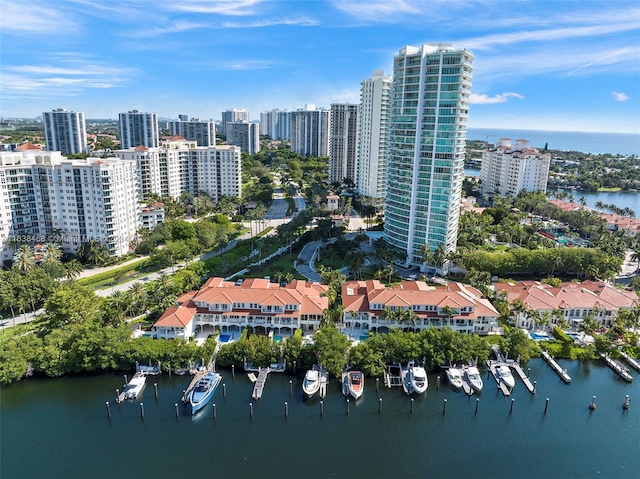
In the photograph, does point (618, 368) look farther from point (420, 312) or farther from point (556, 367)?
point (420, 312)

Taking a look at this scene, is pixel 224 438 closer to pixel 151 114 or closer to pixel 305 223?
pixel 305 223

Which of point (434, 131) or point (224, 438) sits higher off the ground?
point (434, 131)

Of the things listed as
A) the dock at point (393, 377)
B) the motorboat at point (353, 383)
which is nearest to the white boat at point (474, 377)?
the dock at point (393, 377)

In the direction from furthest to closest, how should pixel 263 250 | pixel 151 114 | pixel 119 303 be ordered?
pixel 151 114 < pixel 263 250 < pixel 119 303

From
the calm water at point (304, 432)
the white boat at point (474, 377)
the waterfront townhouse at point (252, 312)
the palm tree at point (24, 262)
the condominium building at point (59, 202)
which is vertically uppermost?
the condominium building at point (59, 202)

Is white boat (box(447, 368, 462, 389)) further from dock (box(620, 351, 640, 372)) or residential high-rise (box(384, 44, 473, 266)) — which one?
residential high-rise (box(384, 44, 473, 266))

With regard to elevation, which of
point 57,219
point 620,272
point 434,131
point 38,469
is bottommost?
point 38,469

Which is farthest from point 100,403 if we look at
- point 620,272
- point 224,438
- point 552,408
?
point 620,272

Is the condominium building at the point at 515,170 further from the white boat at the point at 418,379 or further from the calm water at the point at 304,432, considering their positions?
the white boat at the point at 418,379
